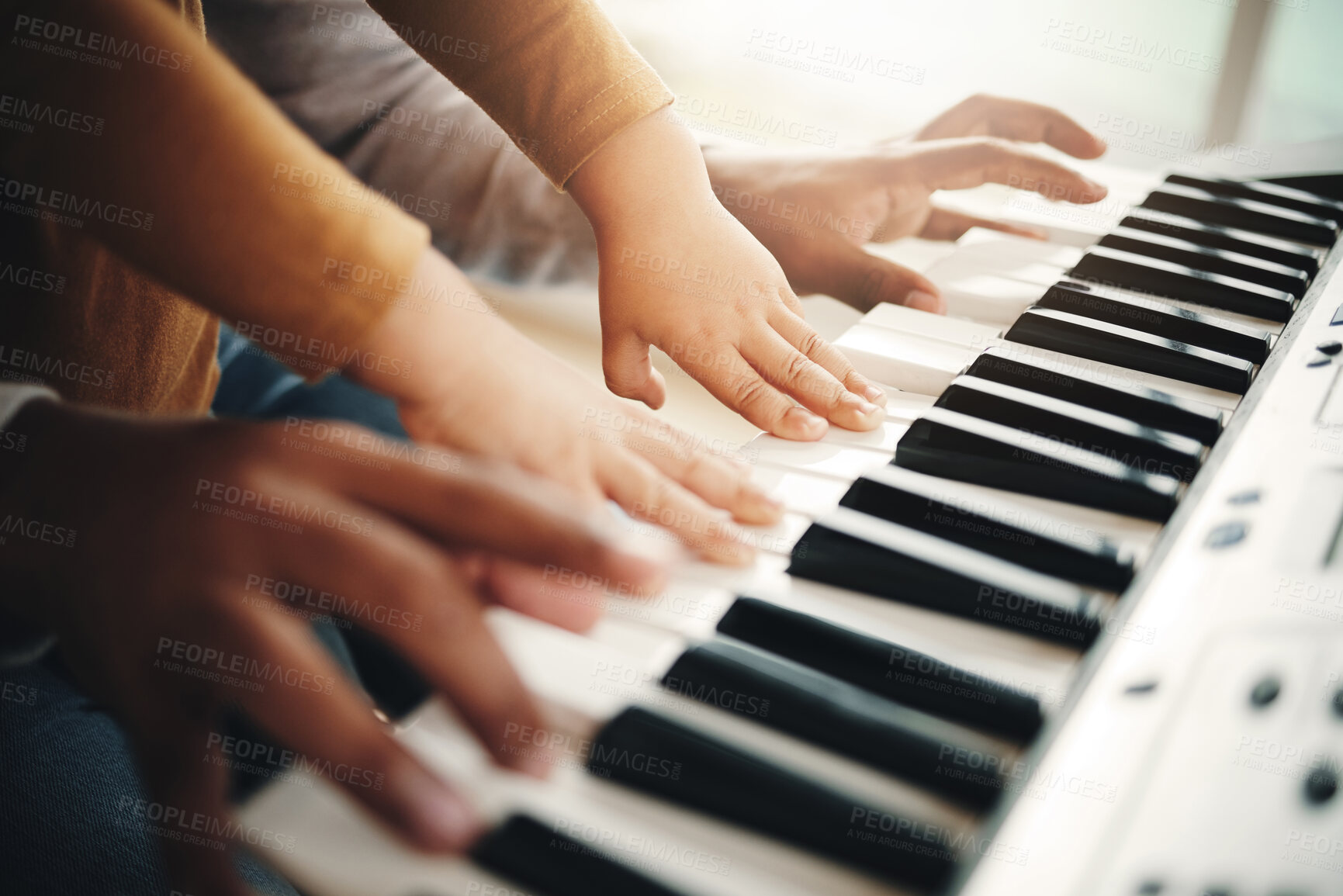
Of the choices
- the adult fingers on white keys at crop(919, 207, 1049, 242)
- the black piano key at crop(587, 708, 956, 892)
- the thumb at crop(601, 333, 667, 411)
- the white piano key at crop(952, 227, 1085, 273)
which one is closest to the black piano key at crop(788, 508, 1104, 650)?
the black piano key at crop(587, 708, 956, 892)

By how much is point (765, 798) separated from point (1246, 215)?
2.76 ft

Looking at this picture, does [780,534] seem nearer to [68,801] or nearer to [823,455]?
[823,455]

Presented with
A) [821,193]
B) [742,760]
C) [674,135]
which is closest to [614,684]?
[742,760]

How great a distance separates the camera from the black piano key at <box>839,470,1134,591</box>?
1.31 ft

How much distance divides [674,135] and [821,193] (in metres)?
0.21

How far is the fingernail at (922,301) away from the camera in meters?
0.69

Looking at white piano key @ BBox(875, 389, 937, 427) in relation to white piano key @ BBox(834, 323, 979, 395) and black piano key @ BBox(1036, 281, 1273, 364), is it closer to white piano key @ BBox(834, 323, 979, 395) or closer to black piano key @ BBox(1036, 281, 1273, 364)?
white piano key @ BBox(834, 323, 979, 395)

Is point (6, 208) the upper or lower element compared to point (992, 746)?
upper

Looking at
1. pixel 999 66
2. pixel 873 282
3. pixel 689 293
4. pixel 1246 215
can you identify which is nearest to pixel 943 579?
pixel 689 293

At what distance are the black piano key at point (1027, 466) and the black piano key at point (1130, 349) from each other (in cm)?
14

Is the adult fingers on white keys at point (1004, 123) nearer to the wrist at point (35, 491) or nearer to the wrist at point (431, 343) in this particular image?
the wrist at point (431, 343)

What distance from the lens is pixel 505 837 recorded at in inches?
10.9

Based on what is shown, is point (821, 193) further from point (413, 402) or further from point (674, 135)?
point (413, 402)

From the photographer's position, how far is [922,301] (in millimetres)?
694
